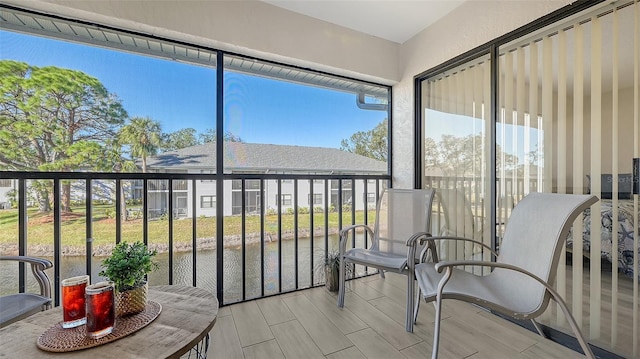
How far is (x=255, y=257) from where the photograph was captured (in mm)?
2416

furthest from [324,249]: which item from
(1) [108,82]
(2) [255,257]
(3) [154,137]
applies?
(1) [108,82]

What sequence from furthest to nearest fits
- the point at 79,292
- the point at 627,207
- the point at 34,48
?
the point at 34,48 < the point at 627,207 < the point at 79,292

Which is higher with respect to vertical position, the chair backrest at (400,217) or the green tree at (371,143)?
the green tree at (371,143)

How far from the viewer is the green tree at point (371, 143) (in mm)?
2859

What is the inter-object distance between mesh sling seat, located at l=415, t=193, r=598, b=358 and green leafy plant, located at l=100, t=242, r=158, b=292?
4.57 feet

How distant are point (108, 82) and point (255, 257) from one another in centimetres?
178

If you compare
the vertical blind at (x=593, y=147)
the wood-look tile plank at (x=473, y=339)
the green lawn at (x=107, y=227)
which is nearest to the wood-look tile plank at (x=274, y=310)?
the green lawn at (x=107, y=227)

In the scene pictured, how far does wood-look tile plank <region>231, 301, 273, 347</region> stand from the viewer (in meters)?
1.74

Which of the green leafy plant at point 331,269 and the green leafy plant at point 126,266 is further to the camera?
the green leafy plant at point 331,269

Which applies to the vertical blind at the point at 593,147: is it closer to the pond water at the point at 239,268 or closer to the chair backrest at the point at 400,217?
the chair backrest at the point at 400,217

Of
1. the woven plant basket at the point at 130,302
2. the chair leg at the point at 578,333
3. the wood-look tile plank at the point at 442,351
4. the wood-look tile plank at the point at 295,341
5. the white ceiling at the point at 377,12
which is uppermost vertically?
the white ceiling at the point at 377,12

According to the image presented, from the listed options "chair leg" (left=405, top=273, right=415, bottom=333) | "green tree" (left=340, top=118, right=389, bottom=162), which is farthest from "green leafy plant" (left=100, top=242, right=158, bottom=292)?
"green tree" (left=340, top=118, right=389, bottom=162)

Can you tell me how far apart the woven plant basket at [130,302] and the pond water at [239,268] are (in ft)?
3.31

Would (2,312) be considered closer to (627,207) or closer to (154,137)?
(154,137)
